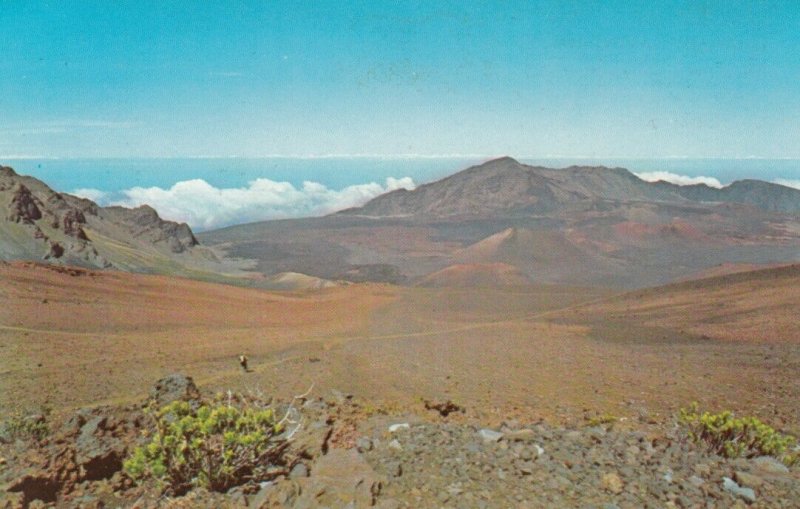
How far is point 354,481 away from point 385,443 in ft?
4.00

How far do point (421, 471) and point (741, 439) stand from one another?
11.5 ft

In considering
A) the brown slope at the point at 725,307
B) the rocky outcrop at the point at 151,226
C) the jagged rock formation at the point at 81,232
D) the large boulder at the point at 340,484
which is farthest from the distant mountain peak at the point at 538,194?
the large boulder at the point at 340,484

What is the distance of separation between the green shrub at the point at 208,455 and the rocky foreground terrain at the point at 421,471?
10 cm

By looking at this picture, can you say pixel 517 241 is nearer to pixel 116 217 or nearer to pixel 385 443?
pixel 116 217

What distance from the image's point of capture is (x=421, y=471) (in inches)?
173

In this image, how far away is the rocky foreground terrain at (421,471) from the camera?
3818 mm

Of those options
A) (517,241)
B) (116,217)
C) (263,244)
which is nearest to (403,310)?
(517,241)

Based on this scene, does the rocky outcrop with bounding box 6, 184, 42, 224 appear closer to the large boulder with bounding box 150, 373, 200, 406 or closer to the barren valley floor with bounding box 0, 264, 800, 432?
the barren valley floor with bounding box 0, 264, 800, 432

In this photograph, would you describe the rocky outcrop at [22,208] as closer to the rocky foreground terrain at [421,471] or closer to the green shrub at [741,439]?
the rocky foreground terrain at [421,471]

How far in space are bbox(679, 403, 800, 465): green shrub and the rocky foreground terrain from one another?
211 mm

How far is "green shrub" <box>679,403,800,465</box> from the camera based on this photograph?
17.5 feet

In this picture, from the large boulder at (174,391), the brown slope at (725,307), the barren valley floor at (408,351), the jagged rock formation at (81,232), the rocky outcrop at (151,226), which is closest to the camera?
the large boulder at (174,391)

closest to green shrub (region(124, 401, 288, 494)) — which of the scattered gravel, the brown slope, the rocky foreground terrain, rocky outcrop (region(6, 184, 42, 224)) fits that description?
the rocky foreground terrain

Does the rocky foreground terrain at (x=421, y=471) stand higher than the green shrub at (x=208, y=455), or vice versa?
the green shrub at (x=208, y=455)
